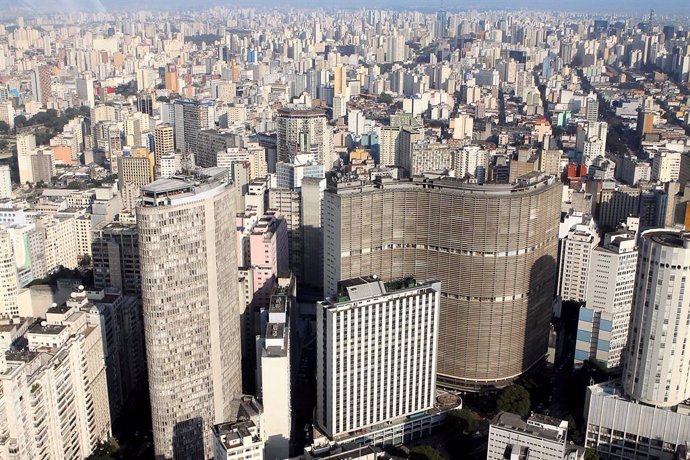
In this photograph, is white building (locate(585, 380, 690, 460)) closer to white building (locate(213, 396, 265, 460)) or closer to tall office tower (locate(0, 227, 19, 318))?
white building (locate(213, 396, 265, 460))

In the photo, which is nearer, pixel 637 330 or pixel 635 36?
pixel 637 330

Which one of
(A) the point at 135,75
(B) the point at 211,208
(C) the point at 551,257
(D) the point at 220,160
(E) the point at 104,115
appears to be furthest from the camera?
(A) the point at 135,75

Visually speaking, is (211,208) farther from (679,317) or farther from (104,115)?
(104,115)

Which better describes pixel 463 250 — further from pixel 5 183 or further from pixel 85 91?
pixel 85 91

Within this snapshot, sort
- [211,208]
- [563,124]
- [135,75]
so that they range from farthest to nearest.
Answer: [135,75] → [563,124] → [211,208]

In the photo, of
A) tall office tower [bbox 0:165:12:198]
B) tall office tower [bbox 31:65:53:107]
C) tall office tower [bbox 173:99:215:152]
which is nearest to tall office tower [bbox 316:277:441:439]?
tall office tower [bbox 0:165:12:198]

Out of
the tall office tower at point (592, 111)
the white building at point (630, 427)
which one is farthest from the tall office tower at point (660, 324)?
the tall office tower at point (592, 111)

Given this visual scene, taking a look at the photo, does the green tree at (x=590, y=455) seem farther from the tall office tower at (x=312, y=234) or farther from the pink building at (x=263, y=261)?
the tall office tower at (x=312, y=234)

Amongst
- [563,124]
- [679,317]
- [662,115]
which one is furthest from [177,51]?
[679,317]
